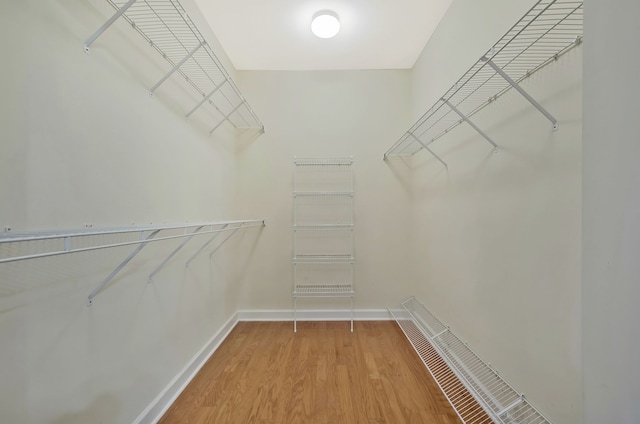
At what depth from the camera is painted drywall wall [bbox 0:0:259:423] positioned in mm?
732

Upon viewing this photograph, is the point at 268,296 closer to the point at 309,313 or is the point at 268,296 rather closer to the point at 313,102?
the point at 309,313

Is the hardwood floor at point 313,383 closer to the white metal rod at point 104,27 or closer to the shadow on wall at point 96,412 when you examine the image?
the shadow on wall at point 96,412

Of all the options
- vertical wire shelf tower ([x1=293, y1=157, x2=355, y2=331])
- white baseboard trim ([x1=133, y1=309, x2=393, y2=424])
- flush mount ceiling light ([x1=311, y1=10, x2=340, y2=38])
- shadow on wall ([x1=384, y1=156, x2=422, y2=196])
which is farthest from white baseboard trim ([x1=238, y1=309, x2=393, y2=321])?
flush mount ceiling light ([x1=311, y1=10, x2=340, y2=38])

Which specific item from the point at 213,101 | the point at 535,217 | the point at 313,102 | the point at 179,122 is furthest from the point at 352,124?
the point at 535,217

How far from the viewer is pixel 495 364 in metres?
1.30

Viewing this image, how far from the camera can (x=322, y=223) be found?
2.63 m

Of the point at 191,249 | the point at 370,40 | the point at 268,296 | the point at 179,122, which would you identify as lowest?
the point at 268,296

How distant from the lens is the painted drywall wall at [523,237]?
0.90 m

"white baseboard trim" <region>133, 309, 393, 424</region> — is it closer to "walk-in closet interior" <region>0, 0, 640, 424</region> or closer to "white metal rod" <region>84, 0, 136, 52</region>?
"walk-in closet interior" <region>0, 0, 640, 424</region>

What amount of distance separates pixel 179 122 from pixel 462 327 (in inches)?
88.4

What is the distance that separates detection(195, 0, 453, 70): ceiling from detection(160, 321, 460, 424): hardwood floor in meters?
2.63

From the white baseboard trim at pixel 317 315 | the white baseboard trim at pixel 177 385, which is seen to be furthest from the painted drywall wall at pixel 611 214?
the white baseboard trim at pixel 317 315

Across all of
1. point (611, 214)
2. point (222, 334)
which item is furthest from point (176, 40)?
point (222, 334)

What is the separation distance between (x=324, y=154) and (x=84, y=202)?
2014 millimetres
